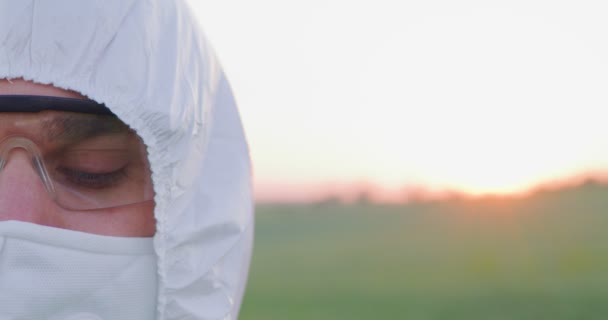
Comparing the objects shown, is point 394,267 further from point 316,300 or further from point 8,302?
point 8,302

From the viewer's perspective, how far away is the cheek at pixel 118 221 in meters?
1.80

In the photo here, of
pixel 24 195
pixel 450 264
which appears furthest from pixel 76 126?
pixel 450 264

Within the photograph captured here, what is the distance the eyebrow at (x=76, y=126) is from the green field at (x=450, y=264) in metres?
9.49

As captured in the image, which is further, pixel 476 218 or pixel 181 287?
pixel 476 218

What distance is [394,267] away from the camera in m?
18.6

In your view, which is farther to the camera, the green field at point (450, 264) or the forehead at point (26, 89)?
the green field at point (450, 264)

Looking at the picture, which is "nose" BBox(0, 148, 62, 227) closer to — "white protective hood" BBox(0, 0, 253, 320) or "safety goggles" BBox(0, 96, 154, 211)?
"safety goggles" BBox(0, 96, 154, 211)

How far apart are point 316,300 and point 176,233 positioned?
1315cm

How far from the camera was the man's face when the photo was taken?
5.65ft

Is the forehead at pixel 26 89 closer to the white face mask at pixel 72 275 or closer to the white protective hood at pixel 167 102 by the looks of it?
the white protective hood at pixel 167 102

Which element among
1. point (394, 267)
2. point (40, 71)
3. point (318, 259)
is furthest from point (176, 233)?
point (318, 259)

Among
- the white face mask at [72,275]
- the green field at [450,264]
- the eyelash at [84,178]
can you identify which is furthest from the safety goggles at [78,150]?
the green field at [450,264]

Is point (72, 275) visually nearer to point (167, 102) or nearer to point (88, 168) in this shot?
point (88, 168)

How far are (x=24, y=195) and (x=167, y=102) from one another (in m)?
0.43
